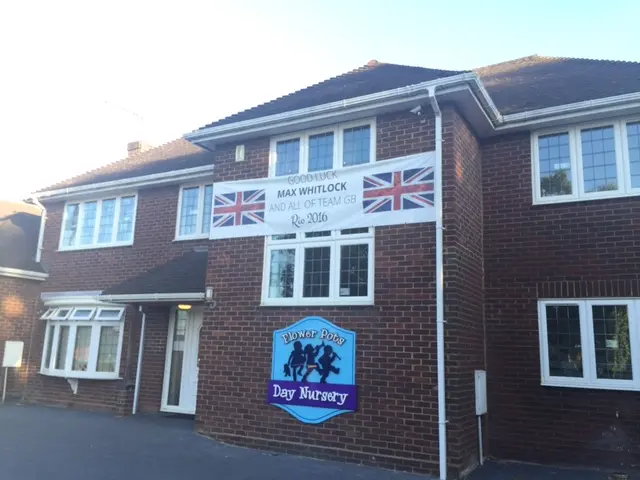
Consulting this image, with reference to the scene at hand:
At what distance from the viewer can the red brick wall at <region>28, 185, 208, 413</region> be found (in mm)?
11891

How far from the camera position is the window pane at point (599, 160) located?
8.45 meters

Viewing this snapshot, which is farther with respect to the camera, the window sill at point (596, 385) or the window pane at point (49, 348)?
the window pane at point (49, 348)

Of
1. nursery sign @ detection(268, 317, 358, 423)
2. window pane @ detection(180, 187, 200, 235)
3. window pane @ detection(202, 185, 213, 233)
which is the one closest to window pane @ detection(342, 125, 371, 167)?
nursery sign @ detection(268, 317, 358, 423)

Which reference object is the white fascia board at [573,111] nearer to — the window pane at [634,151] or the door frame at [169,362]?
the window pane at [634,151]

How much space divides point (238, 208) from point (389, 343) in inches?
146

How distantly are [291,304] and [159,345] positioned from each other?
455cm

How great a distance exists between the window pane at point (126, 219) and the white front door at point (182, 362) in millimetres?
2563

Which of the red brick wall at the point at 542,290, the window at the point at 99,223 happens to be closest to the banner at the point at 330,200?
the red brick wall at the point at 542,290

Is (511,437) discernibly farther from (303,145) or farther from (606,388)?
(303,145)

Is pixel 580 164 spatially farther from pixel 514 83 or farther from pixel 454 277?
pixel 454 277

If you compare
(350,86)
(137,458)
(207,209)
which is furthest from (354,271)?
(207,209)

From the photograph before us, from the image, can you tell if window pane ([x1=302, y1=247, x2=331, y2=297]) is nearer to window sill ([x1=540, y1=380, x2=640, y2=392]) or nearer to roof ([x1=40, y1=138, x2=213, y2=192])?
window sill ([x1=540, y1=380, x2=640, y2=392])

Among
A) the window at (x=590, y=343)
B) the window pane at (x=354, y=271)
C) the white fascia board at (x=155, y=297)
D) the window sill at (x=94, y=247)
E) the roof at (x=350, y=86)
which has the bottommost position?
the window at (x=590, y=343)

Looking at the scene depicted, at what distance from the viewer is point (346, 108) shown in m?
8.48
